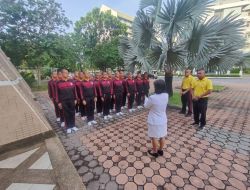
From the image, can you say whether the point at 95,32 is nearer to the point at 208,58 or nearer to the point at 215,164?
the point at 208,58

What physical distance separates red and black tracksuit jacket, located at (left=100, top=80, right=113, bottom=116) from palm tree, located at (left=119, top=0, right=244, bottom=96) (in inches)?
71.1

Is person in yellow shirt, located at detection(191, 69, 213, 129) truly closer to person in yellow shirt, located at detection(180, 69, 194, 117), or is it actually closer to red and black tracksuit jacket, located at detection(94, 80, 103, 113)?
person in yellow shirt, located at detection(180, 69, 194, 117)

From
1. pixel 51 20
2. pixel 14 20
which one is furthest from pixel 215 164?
pixel 51 20

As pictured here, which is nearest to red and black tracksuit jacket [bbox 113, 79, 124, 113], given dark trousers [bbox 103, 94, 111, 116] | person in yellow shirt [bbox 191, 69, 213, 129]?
dark trousers [bbox 103, 94, 111, 116]

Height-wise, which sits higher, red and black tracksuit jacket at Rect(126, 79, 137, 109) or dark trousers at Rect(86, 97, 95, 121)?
red and black tracksuit jacket at Rect(126, 79, 137, 109)

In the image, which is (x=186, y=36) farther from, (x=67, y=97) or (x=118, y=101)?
(x=67, y=97)

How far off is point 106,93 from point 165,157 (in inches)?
114

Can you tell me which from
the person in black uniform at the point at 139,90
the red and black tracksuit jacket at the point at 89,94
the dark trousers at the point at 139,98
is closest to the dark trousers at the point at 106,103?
the red and black tracksuit jacket at the point at 89,94

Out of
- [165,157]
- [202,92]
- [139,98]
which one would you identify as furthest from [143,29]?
[165,157]

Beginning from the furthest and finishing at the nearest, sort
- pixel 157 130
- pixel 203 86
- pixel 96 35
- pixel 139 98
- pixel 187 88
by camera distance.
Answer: pixel 96 35 < pixel 139 98 < pixel 187 88 < pixel 203 86 < pixel 157 130

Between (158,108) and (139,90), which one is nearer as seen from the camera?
(158,108)

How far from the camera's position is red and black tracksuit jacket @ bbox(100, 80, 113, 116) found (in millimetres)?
5355

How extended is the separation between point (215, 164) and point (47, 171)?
284 cm

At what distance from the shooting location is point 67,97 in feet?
14.1
